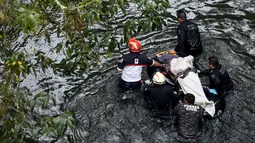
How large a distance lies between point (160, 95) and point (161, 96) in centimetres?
4

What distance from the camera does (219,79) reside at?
9.11 m

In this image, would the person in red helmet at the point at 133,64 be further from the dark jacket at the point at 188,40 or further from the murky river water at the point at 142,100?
the dark jacket at the point at 188,40

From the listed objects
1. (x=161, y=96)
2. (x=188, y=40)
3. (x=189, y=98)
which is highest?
(x=188, y=40)

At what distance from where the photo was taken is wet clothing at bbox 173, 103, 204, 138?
26.4 feet

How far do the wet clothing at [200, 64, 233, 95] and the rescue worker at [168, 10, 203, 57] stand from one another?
5.69 feet

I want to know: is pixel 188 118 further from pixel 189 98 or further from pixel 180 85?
pixel 180 85

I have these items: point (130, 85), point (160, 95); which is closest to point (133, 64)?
point (130, 85)

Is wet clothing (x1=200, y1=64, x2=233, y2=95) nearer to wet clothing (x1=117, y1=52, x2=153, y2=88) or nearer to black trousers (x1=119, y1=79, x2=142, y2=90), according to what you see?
wet clothing (x1=117, y1=52, x2=153, y2=88)

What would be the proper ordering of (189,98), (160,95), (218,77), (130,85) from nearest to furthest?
(189,98), (160,95), (218,77), (130,85)

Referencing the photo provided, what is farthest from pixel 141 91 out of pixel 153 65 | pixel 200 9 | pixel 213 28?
pixel 200 9

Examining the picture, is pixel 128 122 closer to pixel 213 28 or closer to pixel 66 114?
pixel 66 114

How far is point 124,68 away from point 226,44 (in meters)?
4.00

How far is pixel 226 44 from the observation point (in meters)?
11.9

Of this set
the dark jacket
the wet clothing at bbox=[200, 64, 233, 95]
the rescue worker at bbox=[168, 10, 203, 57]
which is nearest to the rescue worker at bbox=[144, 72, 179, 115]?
the wet clothing at bbox=[200, 64, 233, 95]
